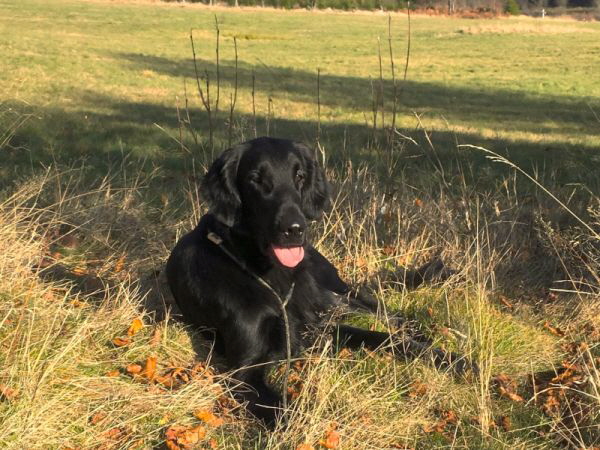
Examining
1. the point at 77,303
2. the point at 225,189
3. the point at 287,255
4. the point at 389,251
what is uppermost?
the point at 225,189

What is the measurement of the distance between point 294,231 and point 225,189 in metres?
0.46

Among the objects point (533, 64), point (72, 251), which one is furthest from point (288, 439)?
point (533, 64)

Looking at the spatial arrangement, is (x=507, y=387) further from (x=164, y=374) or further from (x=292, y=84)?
(x=292, y=84)

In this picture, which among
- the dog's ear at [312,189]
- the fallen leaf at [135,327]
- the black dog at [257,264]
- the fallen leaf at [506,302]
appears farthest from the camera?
the fallen leaf at [506,302]

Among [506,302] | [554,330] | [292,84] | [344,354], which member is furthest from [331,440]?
[292,84]

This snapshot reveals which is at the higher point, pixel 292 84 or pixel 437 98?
pixel 292 84

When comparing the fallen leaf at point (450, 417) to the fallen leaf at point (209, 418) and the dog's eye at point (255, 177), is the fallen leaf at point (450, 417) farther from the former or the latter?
the dog's eye at point (255, 177)

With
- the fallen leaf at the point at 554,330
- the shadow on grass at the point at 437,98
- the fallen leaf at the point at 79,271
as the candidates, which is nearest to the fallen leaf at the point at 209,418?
the fallen leaf at the point at 79,271

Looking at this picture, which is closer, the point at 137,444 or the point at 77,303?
the point at 137,444

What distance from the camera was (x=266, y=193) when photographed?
3305mm

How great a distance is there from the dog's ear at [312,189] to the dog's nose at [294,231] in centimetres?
39

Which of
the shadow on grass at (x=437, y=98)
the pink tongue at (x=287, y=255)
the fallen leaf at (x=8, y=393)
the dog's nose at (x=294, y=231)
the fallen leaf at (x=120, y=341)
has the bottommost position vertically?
the shadow on grass at (x=437, y=98)

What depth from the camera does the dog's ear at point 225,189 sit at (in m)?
3.42

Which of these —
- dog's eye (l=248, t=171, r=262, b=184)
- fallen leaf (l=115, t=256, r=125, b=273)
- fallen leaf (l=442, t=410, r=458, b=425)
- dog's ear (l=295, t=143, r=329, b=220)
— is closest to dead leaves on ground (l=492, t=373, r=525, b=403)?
fallen leaf (l=442, t=410, r=458, b=425)
